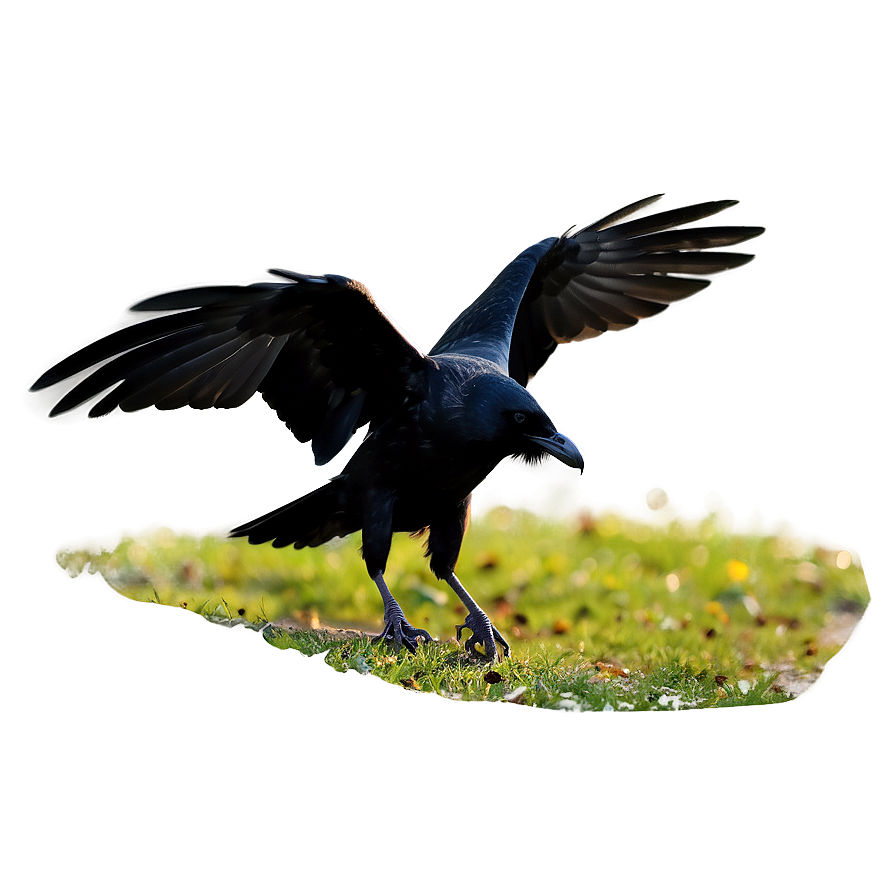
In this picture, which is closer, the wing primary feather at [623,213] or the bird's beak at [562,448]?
the bird's beak at [562,448]

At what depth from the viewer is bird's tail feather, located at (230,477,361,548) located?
4.25 meters

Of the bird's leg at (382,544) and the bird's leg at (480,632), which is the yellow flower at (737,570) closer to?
the bird's leg at (480,632)

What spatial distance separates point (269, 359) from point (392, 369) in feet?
→ 1.69

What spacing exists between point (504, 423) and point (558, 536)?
304 cm

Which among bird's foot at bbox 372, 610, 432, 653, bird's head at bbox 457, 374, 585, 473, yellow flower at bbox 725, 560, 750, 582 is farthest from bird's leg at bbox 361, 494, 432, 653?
yellow flower at bbox 725, 560, 750, 582

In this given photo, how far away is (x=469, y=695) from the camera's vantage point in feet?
11.9

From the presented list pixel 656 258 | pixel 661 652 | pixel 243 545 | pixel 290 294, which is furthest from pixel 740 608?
pixel 290 294

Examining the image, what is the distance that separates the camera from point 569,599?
5.48 m

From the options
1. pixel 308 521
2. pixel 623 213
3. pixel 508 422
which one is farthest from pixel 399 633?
pixel 623 213

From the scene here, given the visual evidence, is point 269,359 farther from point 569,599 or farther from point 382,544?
point 569,599

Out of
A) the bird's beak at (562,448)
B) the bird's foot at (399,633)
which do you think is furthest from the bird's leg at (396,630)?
the bird's beak at (562,448)

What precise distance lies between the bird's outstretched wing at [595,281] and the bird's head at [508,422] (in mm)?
628

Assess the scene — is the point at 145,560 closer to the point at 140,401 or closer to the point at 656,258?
the point at 140,401

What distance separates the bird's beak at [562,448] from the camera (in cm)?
358
